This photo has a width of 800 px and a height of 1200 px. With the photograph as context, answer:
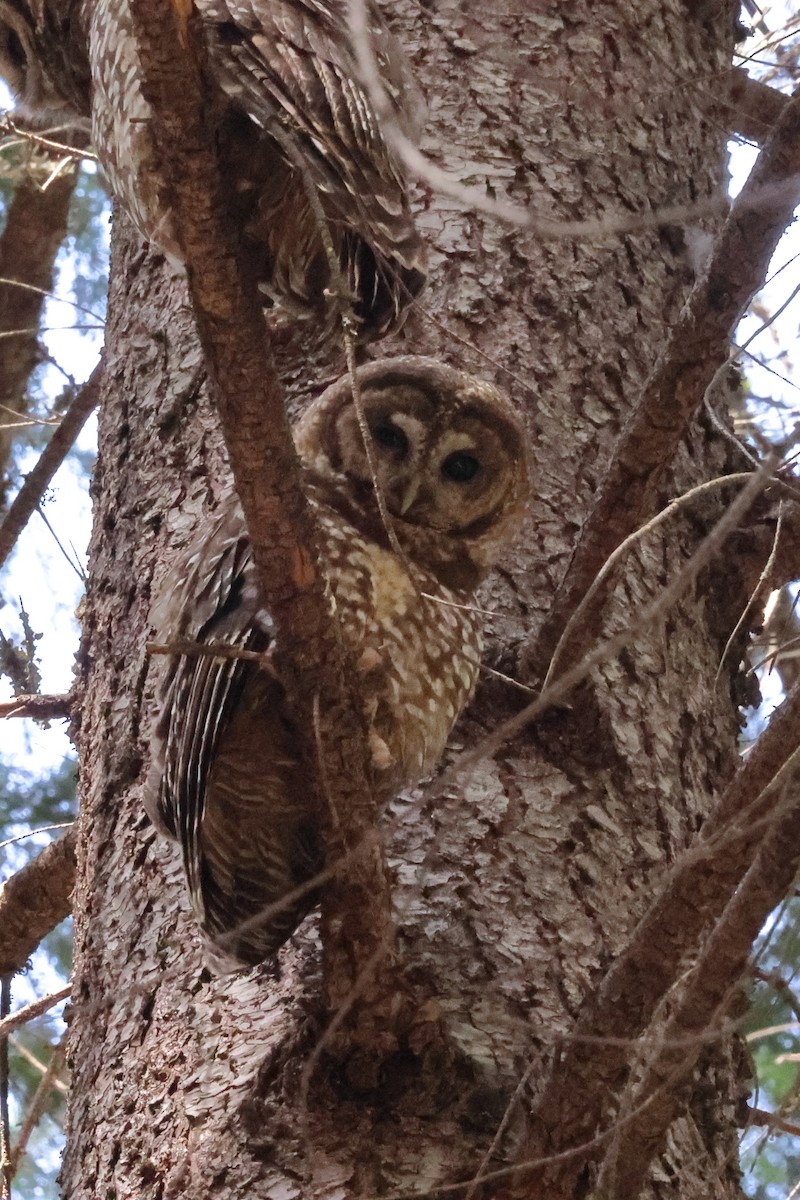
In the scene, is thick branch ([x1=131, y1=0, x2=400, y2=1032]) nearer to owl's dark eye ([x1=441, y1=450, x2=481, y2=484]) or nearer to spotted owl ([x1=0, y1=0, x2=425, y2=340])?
spotted owl ([x1=0, y1=0, x2=425, y2=340])

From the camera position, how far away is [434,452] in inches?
101

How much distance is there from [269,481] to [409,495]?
90 centimetres

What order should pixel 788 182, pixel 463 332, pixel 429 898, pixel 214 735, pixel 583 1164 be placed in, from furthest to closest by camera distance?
pixel 463 332
pixel 429 898
pixel 214 735
pixel 583 1164
pixel 788 182

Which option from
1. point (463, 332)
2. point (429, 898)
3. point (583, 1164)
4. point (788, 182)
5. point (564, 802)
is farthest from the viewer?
point (463, 332)

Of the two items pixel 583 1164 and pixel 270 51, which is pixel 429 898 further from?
pixel 270 51

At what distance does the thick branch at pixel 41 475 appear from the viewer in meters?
3.34

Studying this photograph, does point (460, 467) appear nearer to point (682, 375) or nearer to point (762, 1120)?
point (682, 375)

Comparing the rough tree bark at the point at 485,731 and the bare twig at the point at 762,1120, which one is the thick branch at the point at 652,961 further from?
the bare twig at the point at 762,1120

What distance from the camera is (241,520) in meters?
2.15

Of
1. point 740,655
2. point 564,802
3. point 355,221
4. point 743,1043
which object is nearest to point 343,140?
point 355,221

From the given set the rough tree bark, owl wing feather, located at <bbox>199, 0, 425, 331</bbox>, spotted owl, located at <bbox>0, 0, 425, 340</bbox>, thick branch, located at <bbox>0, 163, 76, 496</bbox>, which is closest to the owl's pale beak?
the rough tree bark

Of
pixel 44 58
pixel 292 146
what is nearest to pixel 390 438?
pixel 292 146

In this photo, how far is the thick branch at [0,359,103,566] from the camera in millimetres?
3344

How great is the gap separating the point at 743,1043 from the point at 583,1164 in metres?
0.60
